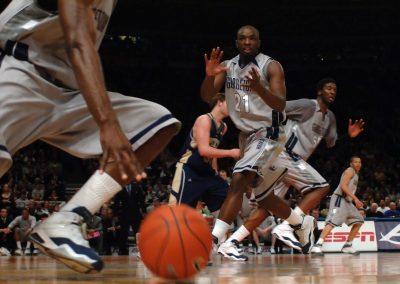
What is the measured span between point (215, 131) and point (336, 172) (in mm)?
16122

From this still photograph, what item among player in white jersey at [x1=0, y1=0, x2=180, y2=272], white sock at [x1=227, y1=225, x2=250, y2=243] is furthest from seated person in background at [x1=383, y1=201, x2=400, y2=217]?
player in white jersey at [x1=0, y1=0, x2=180, y2=272]

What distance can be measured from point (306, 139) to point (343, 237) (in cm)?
528

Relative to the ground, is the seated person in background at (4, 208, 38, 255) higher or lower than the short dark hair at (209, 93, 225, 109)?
lower

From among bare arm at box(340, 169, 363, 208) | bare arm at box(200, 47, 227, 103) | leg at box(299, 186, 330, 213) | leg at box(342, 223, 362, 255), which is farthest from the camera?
bare arm at box(340, 169, 363, 208)

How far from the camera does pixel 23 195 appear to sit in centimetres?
1780

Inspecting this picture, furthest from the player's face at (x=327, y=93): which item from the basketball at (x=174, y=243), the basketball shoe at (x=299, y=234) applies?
the basketball at (x=174, y=243)

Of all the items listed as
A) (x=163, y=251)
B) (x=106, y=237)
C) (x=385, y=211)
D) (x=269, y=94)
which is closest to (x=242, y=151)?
(x=269, y=94)

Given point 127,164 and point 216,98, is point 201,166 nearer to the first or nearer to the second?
point 216,98

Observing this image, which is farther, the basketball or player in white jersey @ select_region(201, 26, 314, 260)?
player in white jersey @ select_region(201, 26, 314, 260)

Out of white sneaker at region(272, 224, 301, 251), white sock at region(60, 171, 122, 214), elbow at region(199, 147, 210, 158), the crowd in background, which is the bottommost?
white sneaker at region(272, 224, 301, 251)

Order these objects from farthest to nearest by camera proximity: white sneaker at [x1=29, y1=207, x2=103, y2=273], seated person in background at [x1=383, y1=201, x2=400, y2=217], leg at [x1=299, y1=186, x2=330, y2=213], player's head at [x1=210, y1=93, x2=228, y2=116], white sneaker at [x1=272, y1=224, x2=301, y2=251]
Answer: seated person in background at [x1=383, y1=201, x2=400, y2=217] → leg at [x1=299, y1=186, x2=330, y2=213] → white sneaker at [x1=272, y1=224, x2=301, y2=251] → player's head at [x1=210, y1=93, x2=228, y2=116] → white sneaker at [x1=29, y1=207, x2=103, y2=273]

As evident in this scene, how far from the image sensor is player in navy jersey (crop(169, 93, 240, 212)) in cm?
752

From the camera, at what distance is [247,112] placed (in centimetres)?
769

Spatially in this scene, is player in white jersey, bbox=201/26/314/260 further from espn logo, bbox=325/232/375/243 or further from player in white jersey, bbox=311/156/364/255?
espn logo, bbox=325/232/375/243
